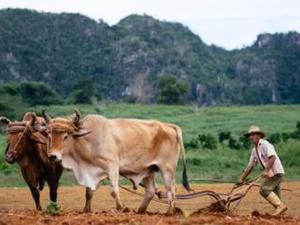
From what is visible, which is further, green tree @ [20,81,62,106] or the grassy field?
green tree @ [20,81,62,106]

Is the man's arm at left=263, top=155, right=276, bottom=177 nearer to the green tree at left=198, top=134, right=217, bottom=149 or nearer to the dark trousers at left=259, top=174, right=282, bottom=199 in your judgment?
the dark trousers at left=259, top=174, right=282, bottom=199

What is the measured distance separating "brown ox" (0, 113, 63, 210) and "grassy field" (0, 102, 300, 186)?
11044mm

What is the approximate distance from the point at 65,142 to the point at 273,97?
7264 cm

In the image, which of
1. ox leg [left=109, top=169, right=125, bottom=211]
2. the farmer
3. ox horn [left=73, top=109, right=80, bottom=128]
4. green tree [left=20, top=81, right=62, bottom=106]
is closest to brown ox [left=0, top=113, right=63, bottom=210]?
ox horn [left=73, top=109, right=80, bottom=128]

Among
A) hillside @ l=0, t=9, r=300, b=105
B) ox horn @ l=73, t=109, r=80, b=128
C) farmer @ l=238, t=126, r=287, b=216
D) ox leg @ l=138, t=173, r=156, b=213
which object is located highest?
hillside @ l=0, t=9, r=300, b=105

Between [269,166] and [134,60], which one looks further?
[134,60]

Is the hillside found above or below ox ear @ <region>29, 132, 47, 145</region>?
above

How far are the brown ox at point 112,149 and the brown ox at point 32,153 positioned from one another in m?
1.18

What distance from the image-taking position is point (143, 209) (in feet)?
40.2

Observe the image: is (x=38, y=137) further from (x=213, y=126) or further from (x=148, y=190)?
(x=213, y=126)

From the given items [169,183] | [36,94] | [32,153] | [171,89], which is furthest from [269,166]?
[171,89]

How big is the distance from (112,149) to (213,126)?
3544 cm

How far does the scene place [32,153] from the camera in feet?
42.8

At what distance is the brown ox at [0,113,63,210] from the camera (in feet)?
41.9
